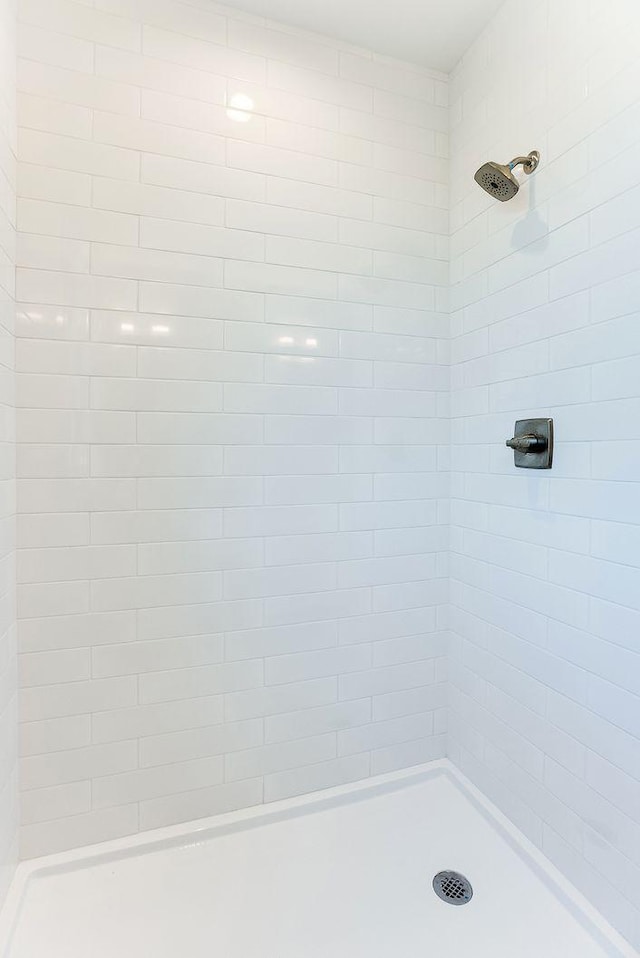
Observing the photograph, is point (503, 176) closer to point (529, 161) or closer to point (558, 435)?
point (529, 161)

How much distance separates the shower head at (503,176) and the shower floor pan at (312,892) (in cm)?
188

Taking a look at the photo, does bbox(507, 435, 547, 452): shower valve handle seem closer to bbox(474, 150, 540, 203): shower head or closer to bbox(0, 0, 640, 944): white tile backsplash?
bbox(0, 0, 640, 944): white tile backsplash

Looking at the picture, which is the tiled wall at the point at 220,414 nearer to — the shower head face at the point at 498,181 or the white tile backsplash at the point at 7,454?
the white tile backsplash at the point at 7,454

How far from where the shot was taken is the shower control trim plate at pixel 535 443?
136cm

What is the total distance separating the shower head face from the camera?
1348 millimetres

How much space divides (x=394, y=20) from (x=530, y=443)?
1.39m

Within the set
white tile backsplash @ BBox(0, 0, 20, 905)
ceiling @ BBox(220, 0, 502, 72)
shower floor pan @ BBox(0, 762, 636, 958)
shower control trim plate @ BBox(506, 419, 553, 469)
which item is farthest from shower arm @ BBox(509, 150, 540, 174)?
shower floor pan @ BBox(0, 762, 636, 958)

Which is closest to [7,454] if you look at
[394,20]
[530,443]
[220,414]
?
[220,414]

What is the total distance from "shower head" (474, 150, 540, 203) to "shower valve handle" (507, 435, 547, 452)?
0.70 metres

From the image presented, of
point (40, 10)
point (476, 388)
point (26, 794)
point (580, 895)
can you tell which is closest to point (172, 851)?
point (26, 794)

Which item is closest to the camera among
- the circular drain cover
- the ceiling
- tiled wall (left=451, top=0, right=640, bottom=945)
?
tiled wall (left=451, top=0, right=640, bottom=945)

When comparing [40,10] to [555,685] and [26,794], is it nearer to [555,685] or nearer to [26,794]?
[26,794]

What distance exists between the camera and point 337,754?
1.68m

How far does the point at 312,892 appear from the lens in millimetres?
1323
